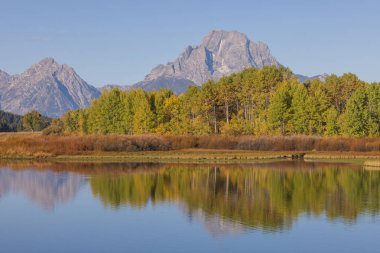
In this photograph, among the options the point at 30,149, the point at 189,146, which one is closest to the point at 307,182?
the point at 189,146

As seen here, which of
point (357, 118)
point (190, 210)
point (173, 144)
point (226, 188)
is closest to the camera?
point (190, 210)

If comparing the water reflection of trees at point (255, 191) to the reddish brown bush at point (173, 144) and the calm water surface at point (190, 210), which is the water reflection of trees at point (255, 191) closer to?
the calm water surface at point (190, 210)

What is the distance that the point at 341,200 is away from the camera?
134 feet

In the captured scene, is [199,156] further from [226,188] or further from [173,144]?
[226,188]

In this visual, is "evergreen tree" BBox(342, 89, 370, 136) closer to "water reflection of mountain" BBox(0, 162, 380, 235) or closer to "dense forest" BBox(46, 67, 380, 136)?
"dense forest" BBox(46, 67, 380, 136)

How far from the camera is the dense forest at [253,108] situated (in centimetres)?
9806

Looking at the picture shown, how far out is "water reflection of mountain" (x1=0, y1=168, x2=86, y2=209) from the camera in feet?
142

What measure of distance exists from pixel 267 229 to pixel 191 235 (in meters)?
4.52

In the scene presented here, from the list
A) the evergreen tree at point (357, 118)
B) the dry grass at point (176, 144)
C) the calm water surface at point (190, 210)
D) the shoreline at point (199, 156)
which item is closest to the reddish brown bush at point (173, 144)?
the dry grass at point (176, 144)

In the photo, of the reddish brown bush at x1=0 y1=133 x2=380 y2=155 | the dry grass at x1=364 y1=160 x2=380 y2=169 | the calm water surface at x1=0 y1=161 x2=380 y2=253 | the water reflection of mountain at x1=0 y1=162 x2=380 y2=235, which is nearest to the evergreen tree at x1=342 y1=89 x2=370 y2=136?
the reddish brown bush at x1=0 y1=133 x2=380 y2=155

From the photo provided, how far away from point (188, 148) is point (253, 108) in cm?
4014

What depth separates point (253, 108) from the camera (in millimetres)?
124688

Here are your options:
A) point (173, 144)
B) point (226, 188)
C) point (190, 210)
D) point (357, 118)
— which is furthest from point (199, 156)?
point (190, 210)

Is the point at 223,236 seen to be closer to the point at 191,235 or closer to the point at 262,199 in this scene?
the point at 191,235
